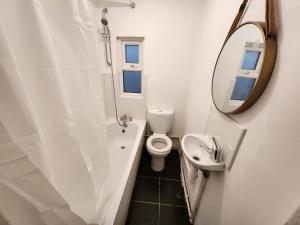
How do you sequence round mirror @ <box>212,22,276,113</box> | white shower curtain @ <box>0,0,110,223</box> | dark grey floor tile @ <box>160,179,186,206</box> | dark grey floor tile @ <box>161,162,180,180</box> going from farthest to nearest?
dark grey floor tile @ <box>161,162,180,180</box>
dark grey floor tile @ <box>160,179,186,206</box>
round mirror @ <box>212,22,276,113</box>
white shower curtain @ <box>0,0,110,223</box>

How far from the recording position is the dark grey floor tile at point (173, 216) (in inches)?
51.7

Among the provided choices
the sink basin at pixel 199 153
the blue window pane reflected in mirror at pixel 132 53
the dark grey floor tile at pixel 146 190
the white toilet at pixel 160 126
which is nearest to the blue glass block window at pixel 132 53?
the blue window pane reflected in mirror at pixel 132 53

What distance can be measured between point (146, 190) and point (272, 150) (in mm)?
1443

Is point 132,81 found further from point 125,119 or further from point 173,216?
point 173,216

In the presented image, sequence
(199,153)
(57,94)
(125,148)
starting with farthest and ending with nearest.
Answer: (125,148)
(199,153)
(57,94)

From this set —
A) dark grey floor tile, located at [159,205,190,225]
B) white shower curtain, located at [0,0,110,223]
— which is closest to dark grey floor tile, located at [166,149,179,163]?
dark grey floor tile, located at [159,205,190,225]

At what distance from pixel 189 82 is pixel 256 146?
4.72ft

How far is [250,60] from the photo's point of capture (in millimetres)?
693

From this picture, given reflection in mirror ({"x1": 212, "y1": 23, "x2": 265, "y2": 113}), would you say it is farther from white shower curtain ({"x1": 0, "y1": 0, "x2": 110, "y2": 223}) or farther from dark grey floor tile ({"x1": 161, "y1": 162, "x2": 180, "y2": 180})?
dark grey floor tile ({"x1": 161, "y1": 162, "x2": 180, "y2": 180})

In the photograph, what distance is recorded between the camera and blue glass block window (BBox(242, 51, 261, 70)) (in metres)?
0.64

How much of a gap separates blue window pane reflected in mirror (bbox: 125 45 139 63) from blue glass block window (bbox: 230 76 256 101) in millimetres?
1516

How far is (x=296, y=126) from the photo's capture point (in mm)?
440

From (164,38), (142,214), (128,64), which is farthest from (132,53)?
(142,214)

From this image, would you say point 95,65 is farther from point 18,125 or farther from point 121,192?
point 121,192
